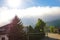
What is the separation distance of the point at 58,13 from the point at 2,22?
0.72m

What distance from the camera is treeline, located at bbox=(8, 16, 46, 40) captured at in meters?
1.41

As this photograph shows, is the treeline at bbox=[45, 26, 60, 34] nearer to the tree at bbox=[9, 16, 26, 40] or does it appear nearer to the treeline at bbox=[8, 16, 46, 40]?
the treeline at bbox=[8, 16, 46, 40]

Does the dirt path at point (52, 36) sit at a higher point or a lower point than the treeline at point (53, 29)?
lower

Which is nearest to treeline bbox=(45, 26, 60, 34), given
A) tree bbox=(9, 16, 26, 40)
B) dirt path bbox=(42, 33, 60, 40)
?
dirt path bbox=(42, 33, 60, 40)

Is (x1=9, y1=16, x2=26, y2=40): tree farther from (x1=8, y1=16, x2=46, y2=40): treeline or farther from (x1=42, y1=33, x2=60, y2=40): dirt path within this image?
(x1=42, y1=33, x2=60, y2=40): dirt path

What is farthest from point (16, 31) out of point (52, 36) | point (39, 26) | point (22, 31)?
point (52, 36)

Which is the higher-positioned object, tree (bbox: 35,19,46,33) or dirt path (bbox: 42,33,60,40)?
tree (bbox: 35,19,46,33)

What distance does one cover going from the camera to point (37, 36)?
1481mm

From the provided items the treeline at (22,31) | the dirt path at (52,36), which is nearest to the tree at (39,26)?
the treeline at (22,31)

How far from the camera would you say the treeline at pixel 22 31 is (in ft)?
4.62

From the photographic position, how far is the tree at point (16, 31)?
141 cm

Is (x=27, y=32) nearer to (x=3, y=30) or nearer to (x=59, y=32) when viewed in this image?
(x=3, y=30)

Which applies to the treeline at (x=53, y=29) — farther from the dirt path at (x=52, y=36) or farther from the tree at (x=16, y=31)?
the tree at (x=16, y=31)

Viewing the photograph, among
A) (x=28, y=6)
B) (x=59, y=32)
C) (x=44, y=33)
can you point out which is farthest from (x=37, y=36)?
(x=28, y=6)
